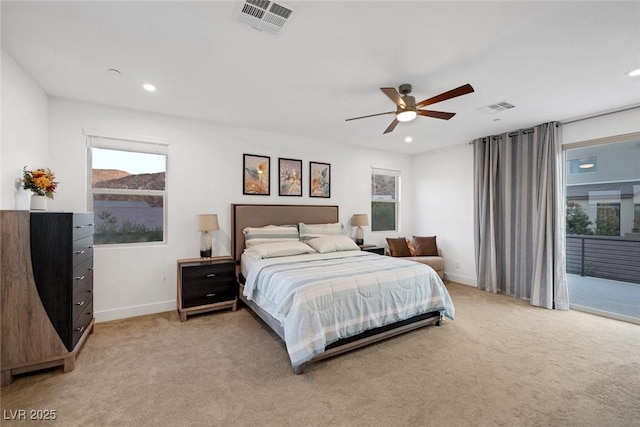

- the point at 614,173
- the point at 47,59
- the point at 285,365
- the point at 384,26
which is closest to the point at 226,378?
the point at 285,365

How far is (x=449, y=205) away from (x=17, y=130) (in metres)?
6.34

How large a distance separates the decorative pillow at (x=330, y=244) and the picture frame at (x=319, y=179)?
108cm

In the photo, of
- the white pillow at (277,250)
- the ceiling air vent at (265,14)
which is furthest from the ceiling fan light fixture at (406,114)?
the white pillow at (277,250)

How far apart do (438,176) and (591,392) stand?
4.36m

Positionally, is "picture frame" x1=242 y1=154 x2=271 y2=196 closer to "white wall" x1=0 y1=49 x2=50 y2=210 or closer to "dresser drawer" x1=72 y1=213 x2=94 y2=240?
"dresser drawer" x1=72 y1=213 x2=94 y2=240

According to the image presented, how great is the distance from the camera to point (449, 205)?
5.65 meters

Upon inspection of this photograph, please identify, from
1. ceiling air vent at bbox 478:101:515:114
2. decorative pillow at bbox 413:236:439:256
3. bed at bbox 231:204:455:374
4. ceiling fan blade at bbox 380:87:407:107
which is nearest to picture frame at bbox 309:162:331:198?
bed at bbox 231:204:455:374

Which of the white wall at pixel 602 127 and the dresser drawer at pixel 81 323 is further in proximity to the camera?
the white wall at pixel 602 127

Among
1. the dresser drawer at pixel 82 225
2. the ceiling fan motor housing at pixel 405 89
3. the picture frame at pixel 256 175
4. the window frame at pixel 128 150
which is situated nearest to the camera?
the dresser drawer at pixel 82 225

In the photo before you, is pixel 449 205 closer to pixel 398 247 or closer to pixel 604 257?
pixel 398 247

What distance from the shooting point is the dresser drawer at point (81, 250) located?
243 centimetres

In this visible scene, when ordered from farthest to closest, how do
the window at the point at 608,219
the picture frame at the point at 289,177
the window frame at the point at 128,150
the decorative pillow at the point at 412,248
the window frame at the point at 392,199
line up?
the window frame at the point at 392,199 < the decorative pillow at the point at 412,248 < the picture frame at the point at 289,177 < the window at the point at 608,219 < the window frame at the point at 128,150

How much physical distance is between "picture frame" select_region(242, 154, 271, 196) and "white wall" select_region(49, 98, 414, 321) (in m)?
0.09

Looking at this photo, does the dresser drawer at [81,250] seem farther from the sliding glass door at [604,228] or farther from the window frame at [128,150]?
the sliding glass door at [604,228]
